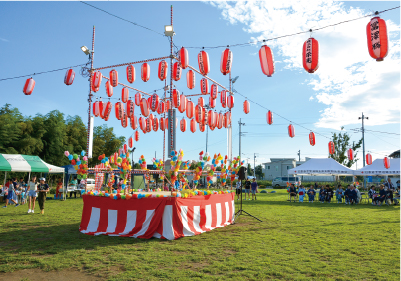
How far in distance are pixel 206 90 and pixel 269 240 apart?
744 centimetres

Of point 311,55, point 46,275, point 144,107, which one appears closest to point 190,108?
point 144,107

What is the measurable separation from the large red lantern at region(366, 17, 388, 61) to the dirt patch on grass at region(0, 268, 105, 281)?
6804 millimetres

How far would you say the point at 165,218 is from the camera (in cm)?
713

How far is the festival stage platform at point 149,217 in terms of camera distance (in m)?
7.11

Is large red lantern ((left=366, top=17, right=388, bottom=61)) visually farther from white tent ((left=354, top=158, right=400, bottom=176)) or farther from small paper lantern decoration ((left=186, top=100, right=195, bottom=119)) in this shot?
white tent ((left=354, top=158, right=400, bottom=176))

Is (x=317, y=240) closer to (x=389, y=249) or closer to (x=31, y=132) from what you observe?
(x=389, y=249)

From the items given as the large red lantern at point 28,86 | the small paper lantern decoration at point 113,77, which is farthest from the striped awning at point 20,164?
the small paper lantern decoration at point 113,77

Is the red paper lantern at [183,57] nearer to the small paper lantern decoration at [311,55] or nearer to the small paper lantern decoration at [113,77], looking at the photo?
the small paper lantern decoration at [113,77]

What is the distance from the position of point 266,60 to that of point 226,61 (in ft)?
4.61

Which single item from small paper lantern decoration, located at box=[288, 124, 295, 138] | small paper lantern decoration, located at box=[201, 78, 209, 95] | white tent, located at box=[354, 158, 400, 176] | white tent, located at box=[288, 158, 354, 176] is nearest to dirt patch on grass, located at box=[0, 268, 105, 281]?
small paper lantern decoration, located at box=[201, 78, 209, 95]

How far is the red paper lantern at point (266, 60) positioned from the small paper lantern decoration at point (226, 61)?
116cm

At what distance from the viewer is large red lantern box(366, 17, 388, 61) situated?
614 cm

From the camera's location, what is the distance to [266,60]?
8086mm

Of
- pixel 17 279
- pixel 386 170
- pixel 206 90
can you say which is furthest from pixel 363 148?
pixel 17 279
